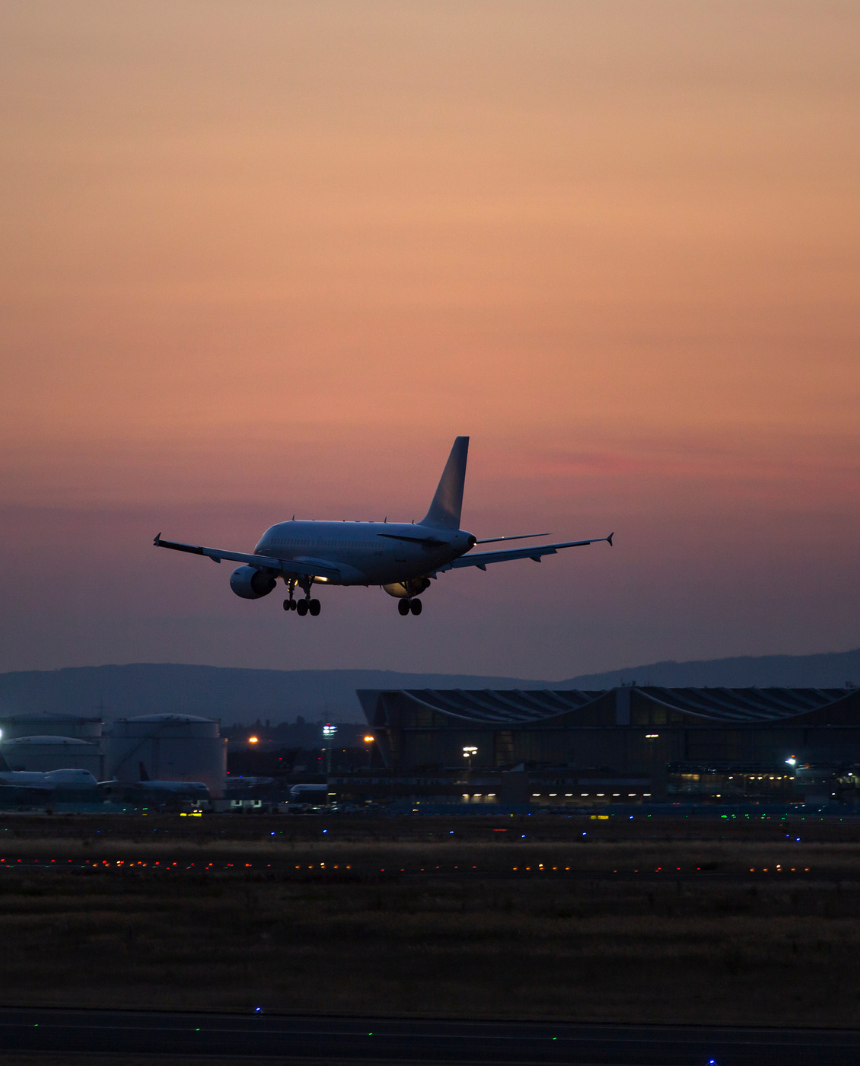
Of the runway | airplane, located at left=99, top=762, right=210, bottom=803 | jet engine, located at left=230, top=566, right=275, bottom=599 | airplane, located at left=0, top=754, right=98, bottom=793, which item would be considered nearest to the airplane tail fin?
jet engine, located at left=230, top=566, right=275, bottom=599

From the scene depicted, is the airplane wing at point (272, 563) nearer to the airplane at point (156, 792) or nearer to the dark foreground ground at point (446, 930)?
the dark foreground ground at point (446, 930)

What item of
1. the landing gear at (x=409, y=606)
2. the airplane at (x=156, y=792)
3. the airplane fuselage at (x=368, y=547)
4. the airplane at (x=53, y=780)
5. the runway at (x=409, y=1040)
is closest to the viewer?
the runway at (x=409, y=1040)

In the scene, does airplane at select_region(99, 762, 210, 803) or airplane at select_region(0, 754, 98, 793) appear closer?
airplane at select_region(99, 762, 210, 803)

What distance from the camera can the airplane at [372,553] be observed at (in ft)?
240

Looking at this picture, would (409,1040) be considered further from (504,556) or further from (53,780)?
(53,780)

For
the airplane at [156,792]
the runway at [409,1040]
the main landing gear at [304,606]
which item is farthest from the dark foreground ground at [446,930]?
the airplane at [156,792]

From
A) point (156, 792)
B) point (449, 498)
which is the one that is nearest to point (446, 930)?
point (449, 498)

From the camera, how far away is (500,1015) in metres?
35.2

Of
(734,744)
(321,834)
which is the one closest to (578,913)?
(321,834)

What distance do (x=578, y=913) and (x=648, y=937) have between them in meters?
6.67

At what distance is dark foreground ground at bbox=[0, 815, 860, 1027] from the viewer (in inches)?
1510

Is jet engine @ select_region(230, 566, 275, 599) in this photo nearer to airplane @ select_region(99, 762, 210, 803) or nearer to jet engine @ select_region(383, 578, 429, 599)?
jet engine @ select_region(383, 578, 429, 599)

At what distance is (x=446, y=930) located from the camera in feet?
170

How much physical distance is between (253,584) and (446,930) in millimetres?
30136
